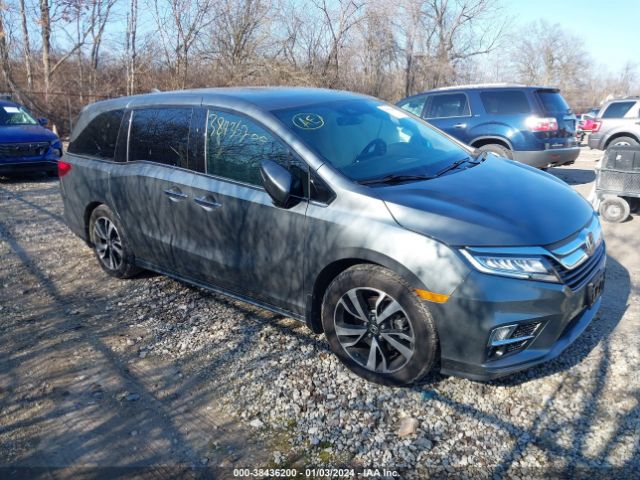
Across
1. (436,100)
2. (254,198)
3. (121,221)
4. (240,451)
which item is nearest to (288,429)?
(240,451)

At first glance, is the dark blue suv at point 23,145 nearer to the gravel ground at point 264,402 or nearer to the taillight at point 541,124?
the gravel ground at point 264,402

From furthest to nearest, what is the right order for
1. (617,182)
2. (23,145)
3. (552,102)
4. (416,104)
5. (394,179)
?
(416,104), (23,145), (552,102), (617,182), (394,179)

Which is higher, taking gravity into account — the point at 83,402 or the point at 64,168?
the point at 64,168

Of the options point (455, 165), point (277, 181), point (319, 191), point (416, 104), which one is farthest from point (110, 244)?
point (416, 104)

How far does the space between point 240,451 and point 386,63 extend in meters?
27.2

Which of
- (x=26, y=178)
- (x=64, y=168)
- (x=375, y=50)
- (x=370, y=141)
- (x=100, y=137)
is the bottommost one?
(x=26, y=178)

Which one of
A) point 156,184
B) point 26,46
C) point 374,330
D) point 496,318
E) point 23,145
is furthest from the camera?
point 26,46

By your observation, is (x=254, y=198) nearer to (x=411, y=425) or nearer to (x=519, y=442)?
(x=411, y=425)

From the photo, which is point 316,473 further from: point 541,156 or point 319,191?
point 541,156

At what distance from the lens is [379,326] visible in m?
3.19

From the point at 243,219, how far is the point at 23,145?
8.61 metres

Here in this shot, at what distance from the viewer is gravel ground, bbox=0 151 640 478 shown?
272cm

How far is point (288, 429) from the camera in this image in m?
2.95

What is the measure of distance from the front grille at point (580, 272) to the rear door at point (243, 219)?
1.54m
